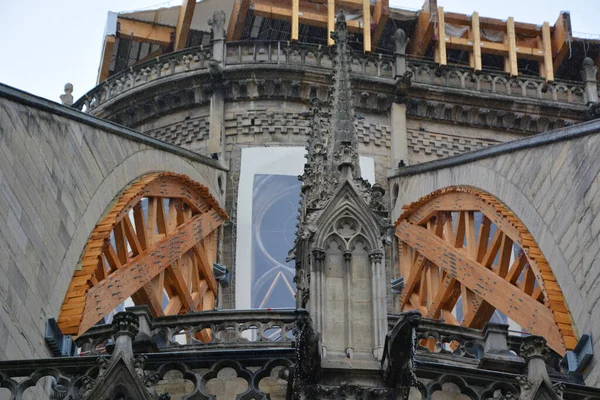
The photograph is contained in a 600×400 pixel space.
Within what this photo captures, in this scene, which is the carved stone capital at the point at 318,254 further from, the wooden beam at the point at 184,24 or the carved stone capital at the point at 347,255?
the wooden beam at the point at 184,24

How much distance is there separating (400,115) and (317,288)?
17.9 metres

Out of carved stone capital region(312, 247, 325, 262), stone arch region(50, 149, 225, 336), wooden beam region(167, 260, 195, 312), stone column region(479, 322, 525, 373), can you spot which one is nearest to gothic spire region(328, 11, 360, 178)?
carved stone capital region(312, 247, 325, 262)

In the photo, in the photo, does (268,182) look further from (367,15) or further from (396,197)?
(367,15)

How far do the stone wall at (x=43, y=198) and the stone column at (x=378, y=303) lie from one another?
5.47 meters

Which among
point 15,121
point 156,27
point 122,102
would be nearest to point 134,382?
point 15,121

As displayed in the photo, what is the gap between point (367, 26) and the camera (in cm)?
3862

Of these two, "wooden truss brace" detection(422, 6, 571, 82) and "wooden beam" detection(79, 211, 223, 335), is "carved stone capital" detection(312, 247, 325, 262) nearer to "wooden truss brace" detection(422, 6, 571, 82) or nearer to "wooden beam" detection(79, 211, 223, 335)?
"wooden beam" detection(79, 211, 223, 335)

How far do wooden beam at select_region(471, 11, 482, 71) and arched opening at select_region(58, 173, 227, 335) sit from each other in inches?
374

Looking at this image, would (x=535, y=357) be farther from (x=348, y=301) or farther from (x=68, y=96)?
(x=68, y=96)

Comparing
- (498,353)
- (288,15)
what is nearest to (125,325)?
(498,353)

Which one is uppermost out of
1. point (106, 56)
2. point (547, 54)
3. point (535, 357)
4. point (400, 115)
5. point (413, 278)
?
point (106, 56)

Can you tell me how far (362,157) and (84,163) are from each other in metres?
10.4

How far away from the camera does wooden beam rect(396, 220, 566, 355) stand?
25.0 metres

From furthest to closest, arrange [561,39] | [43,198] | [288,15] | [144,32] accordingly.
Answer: [144,32]
[561,39]
[288,15]
[43,198]
